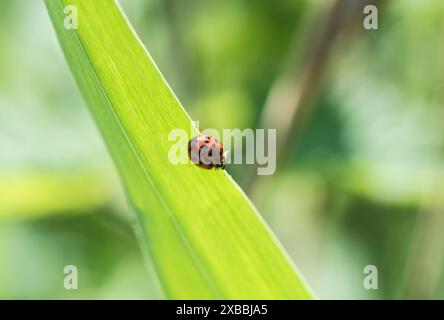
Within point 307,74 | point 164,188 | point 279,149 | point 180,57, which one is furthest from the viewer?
point 180,57

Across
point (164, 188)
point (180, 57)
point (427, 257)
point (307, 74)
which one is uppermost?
point (180, 57)

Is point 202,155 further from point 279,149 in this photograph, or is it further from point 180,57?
point 180,57

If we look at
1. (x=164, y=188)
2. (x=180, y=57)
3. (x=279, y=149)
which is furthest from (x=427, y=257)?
(x=164, y=188)

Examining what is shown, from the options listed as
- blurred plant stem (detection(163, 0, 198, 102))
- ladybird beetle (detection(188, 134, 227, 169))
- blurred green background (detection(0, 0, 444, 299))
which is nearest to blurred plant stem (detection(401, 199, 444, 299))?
blurred green background (detection(0, 0, 444, 299))

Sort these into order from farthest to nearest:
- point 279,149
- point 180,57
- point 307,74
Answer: point 180,57
point 279,149
point 307,74

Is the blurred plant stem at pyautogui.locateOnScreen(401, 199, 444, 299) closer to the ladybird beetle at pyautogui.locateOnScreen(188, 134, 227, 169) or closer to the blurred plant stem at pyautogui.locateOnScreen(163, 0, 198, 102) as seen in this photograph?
the blurred plant stem at pyautogui.locateOnScreen(163, 0, 198, 102)

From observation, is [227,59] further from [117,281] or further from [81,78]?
[81,78]

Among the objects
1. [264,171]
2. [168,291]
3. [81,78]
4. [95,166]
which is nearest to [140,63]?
[81,78]

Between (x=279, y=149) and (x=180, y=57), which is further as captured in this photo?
(x=180, y=57)
